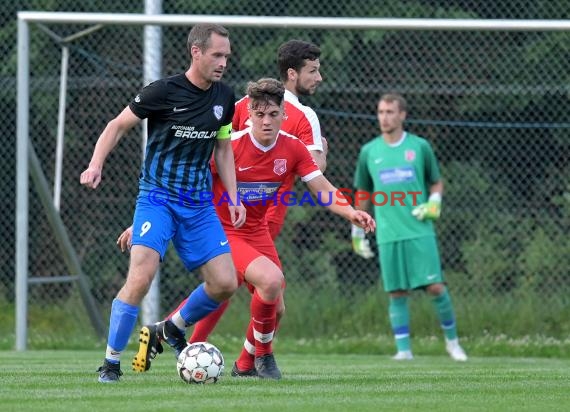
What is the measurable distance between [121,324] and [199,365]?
0.45 m

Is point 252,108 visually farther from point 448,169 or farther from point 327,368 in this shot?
point 448,169

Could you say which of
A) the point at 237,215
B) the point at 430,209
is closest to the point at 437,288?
the point at 430,209

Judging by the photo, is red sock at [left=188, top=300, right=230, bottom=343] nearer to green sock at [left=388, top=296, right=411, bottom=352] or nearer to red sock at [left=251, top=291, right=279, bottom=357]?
red sock at [left=251, top=291, right=279, bottom=357]

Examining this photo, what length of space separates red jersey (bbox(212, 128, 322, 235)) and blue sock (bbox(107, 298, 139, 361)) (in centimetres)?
106

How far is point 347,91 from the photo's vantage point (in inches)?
459

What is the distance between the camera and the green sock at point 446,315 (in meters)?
10.1

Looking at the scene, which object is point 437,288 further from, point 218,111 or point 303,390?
point 303,390

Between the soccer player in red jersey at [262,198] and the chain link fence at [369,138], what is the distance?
14.7 feet

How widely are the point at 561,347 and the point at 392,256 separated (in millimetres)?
1681

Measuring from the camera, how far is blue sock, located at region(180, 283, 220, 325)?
669 centimetres

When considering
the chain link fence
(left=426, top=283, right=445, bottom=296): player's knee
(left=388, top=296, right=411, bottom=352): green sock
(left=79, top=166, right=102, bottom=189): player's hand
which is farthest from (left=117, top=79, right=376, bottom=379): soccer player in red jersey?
the chain link fence

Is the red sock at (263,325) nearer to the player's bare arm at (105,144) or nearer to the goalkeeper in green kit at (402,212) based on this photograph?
the player's bare arm at (105,144)

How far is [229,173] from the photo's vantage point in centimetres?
669

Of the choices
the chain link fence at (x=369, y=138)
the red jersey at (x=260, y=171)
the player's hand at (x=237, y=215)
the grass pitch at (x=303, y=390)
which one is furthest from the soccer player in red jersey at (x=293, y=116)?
the chain link fence at (x=369, y=138)
